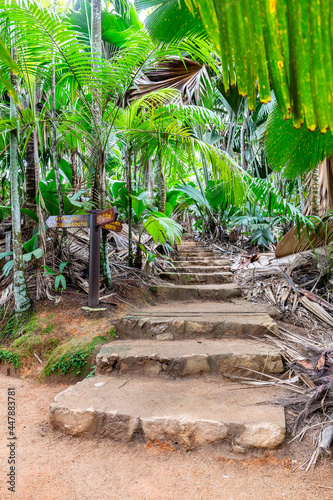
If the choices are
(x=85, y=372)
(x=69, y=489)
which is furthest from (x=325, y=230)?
(x=69, y=489)

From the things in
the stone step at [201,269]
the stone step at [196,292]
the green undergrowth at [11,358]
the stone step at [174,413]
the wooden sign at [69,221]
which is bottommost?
A: the green undergrowth at [11,358]

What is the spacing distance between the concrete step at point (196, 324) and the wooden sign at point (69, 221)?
40.6 inches

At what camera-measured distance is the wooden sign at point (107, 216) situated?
284 centimetres

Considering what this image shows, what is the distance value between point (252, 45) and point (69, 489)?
183cm

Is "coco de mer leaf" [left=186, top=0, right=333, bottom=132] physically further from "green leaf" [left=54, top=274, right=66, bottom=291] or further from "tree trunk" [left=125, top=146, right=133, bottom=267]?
"tree trunk" [left=125, top=146, right=133, bottom=267]

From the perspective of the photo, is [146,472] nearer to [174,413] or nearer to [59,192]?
[174,413]

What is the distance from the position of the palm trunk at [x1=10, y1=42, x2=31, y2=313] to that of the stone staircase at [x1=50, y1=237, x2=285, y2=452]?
39.9 inches

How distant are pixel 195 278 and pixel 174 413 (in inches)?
103

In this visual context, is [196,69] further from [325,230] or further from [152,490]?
[152,490]

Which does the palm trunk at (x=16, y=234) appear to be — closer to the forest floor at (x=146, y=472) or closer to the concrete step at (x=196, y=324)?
the concrete step at (x=196, y=324)

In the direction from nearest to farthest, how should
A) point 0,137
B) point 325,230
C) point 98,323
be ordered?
point 98,323 → point 325,230 → point 0,137

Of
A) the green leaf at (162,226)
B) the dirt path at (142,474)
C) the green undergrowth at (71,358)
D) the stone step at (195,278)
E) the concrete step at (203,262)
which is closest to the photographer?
the dirt path at (142,474)

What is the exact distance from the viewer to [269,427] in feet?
5.25

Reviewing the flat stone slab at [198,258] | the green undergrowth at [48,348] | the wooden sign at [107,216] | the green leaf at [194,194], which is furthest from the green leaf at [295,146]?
the green leaf at [194,194]
